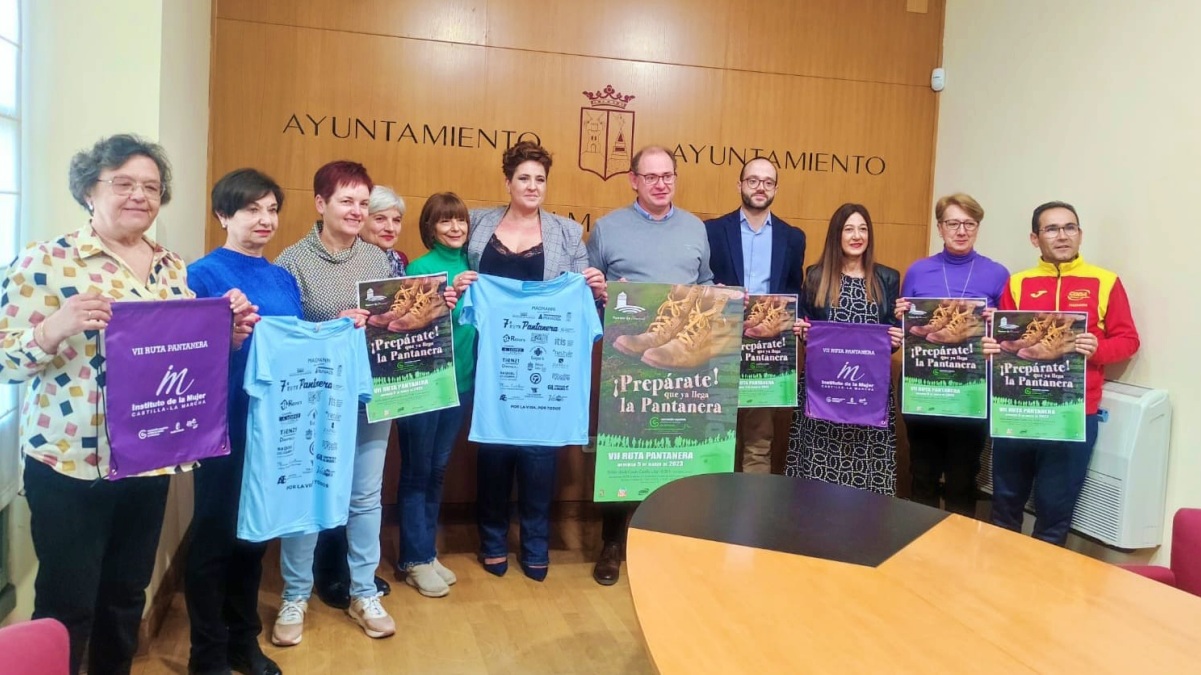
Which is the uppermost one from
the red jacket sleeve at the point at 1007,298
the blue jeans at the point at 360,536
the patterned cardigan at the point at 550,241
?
the patterned cardigan at the point at 550,241

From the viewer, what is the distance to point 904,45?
185 inches

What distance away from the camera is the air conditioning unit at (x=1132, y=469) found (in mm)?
3322

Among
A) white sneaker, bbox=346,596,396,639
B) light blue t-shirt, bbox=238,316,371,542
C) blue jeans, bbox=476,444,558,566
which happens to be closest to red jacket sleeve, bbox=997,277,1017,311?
blue jeans, bbox=476,444,558,566

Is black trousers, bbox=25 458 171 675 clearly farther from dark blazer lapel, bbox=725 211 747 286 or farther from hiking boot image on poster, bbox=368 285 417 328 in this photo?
dark blazer lapel, bbox=725 211 747 286

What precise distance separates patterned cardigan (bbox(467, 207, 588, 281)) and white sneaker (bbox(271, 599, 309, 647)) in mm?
1380

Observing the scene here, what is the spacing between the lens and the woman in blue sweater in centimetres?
237

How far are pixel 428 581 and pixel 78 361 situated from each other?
1.70m

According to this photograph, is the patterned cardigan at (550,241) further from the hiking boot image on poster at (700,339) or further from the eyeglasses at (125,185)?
the eyeglasses at (125,185)

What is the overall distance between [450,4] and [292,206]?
125cm

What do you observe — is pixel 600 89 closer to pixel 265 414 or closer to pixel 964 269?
pixel 964 269

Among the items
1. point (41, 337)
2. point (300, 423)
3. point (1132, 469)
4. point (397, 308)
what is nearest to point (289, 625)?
point (300, 423)

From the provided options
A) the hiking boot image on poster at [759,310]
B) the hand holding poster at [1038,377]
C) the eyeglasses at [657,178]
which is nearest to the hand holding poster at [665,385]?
the hiking boot image on poster at [759,310]

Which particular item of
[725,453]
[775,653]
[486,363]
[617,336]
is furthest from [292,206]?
[775,653]

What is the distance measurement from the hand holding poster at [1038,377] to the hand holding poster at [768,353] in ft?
2.62
